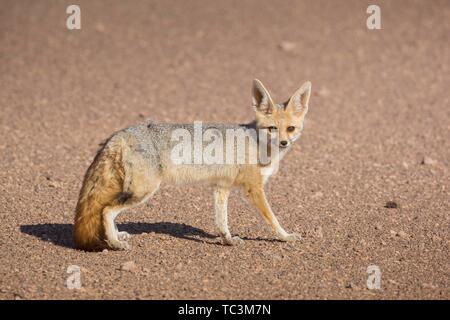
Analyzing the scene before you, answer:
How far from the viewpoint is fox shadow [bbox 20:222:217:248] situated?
25.5 ft

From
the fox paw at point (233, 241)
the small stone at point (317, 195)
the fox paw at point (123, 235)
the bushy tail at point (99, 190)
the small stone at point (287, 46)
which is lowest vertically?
the fox paw at point (233, 241)

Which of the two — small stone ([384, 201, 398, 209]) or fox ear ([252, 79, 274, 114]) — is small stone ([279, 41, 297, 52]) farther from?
fox ear ([252, 79, 274, 114])

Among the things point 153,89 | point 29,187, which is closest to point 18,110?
point 153,89


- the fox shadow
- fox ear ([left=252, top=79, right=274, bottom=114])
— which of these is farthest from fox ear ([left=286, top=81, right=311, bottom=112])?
the fox shadow

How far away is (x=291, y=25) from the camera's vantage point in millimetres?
18359

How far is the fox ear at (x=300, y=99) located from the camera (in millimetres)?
7758

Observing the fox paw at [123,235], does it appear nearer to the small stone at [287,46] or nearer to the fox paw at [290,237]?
the fox paw at [290,237]

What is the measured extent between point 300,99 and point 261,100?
0.46 m

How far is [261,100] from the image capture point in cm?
776

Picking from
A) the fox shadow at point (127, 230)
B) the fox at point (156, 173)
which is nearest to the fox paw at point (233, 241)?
the fox at point (156, 173)

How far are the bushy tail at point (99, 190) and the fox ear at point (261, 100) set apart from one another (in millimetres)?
Result: 1643

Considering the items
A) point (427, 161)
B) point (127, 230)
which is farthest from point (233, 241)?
point (427, 161)

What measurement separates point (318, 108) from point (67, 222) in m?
6.65

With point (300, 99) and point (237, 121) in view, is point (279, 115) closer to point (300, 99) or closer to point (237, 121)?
point (300, 99)
